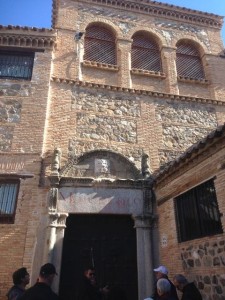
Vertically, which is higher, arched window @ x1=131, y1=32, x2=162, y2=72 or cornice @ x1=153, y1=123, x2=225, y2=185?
arched window @ x1=131, y1=32, x2=162, y2=72

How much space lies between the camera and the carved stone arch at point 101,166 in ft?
27.1

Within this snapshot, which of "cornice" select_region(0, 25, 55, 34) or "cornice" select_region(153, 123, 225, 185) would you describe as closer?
"cornice" select_region(153, 123, 225, 185)

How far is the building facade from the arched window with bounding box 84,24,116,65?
0.04m

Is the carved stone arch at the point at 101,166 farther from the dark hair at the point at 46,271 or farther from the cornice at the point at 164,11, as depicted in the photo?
the cornice at the point at 164,11

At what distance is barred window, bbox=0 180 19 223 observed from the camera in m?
7.38

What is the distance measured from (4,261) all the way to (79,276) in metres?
1.87

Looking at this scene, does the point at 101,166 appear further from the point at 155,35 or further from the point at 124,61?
the point at 155,35

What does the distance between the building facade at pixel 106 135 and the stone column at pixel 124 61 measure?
44 millimetres

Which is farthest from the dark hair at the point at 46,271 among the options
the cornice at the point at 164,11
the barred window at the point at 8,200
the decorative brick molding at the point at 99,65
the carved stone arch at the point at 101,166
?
the cornice at the point at 164,11

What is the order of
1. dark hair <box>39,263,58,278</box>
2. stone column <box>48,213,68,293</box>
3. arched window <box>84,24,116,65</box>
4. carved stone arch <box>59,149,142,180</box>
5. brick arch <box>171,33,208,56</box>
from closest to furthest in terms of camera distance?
dark hair <box>39,263,58,278</box>, stone column <box>48,213,68,293</box>, carved stone arch <box>59,149,142,180</box>, arched window <box>84,24,116,65</box>, brick arch <box>171,33,208,56</box>

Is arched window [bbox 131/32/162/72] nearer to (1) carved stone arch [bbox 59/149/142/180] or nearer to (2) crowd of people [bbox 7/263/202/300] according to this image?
(1) carved stone arch [bbox 59/149/142/180]

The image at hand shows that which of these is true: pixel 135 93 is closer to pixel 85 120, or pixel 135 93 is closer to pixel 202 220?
pixel 85 120

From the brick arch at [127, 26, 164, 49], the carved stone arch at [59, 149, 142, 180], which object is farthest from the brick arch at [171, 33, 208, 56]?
the carved stone arch at [59, 149, 142, 180]

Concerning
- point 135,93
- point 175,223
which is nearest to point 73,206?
point 175,223
